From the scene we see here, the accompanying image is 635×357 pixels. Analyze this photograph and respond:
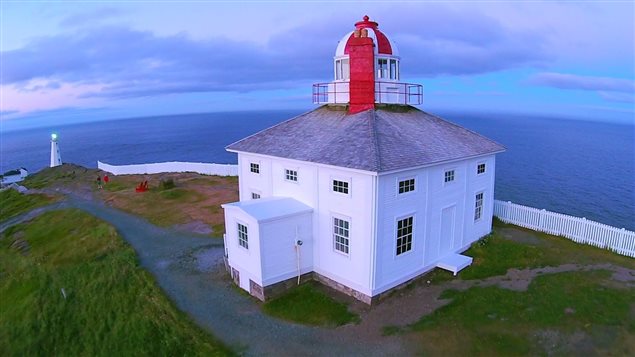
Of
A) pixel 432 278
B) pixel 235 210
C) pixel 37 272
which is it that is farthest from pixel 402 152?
pixel 37 272

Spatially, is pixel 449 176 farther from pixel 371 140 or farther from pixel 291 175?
pixel 291 175

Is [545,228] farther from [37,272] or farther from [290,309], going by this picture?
[37,272]

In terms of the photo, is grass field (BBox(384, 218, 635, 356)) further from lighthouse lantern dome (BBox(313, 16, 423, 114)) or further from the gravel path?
lighthouse lantern dome (BBox(313, 16, 423, 114))

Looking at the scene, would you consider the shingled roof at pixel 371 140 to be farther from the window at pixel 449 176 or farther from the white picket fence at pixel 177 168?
the white picket fence at pixel 177 168

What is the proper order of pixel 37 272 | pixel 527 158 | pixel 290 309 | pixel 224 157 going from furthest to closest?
pixel 224 157 → pixel 527 158 → pixel 37 272 → pixel 290 309

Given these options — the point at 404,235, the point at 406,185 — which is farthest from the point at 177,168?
the point at 406,185

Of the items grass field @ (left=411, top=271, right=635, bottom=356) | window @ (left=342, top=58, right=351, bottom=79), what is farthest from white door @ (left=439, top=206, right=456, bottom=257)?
window @ (left=342, top=58, right=351, bottom=79)
